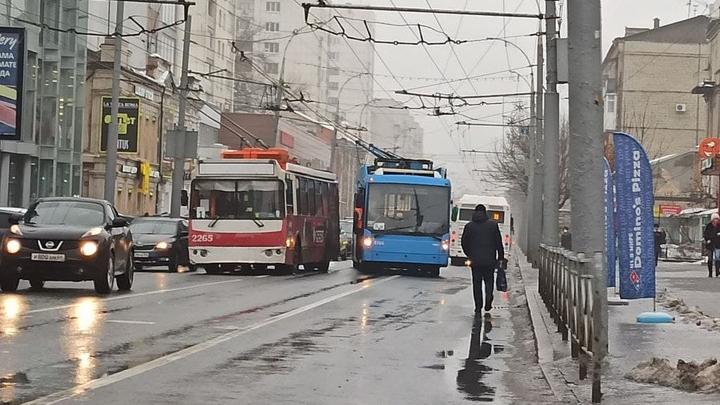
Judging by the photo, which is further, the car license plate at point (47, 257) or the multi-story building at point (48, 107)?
the multi-story building at point (48, 107)

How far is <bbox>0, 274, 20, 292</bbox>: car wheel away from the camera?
22397 mm

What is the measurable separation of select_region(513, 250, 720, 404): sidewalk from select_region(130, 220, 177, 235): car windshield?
18.1 meters

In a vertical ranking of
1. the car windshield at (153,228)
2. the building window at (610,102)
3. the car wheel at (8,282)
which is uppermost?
the building window at (610,102)

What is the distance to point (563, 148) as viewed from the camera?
91062mm

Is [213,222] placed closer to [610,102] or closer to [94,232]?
[94,232]

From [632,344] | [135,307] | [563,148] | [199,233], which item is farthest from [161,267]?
[563,148]

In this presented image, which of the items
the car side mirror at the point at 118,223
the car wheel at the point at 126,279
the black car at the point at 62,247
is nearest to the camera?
the black car at the point at 62,247

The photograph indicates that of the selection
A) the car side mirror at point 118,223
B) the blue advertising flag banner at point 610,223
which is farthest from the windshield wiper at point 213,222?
the blue advertising flag banner at point 610,223

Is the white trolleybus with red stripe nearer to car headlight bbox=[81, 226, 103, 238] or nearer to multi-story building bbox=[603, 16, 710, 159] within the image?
car headlight bbox=[81, 226, 103, 238]

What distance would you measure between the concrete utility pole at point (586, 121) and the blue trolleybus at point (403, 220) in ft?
75.9

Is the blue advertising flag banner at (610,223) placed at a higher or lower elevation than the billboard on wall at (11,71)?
lower

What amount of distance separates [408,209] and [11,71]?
1179 cm

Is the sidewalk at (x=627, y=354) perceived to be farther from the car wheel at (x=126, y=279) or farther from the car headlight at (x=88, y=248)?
the car wheel at (x=126, y=279)

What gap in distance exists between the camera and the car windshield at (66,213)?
2317cm
